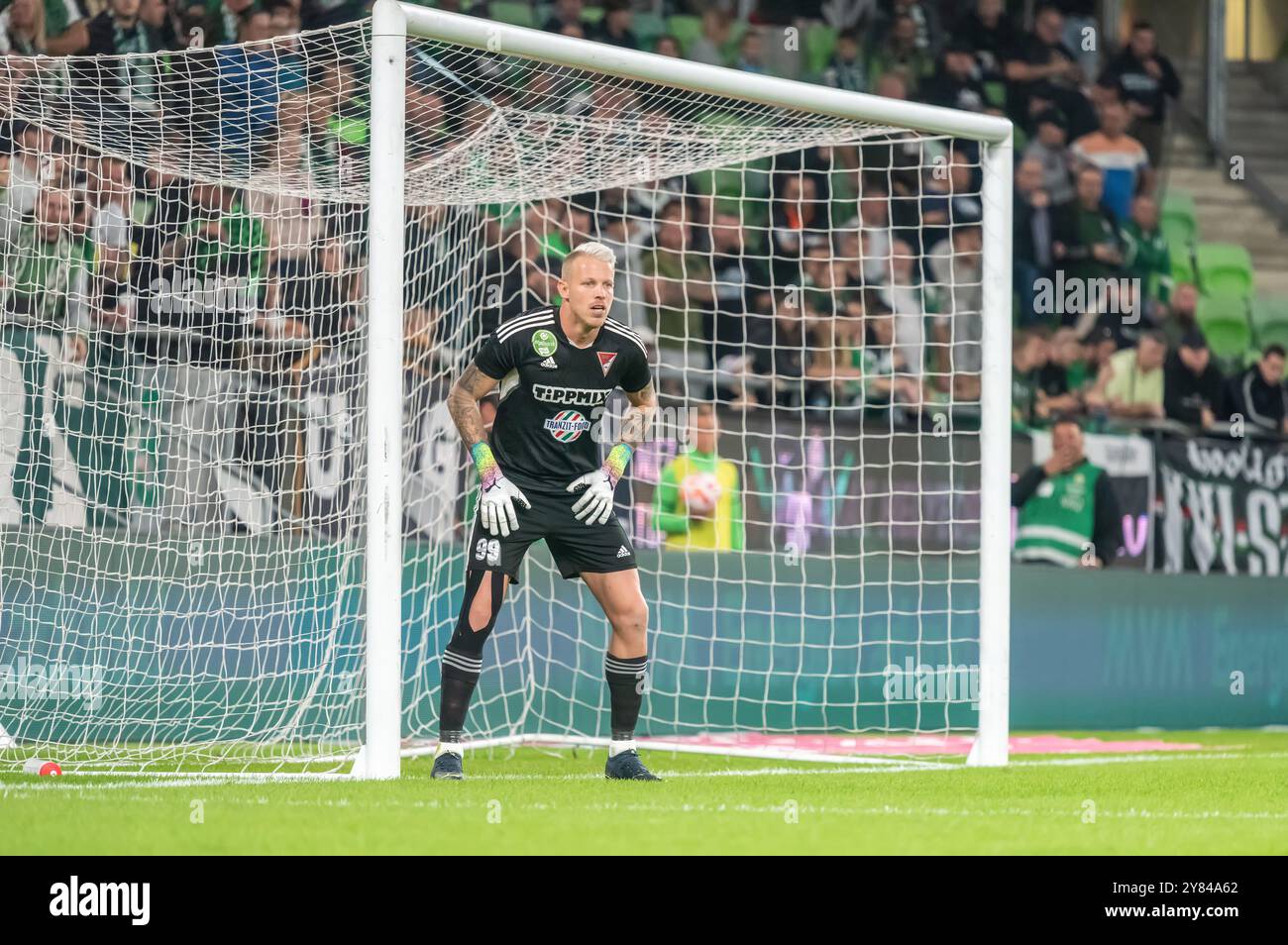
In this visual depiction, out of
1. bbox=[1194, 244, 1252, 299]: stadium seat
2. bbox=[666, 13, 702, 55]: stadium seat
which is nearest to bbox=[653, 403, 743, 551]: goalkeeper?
bbox=[666, 13, 702, 55]: stadium seat

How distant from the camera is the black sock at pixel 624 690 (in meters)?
6.74

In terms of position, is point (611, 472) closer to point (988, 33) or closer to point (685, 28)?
point (685, 28)

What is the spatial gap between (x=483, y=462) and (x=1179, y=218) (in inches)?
403

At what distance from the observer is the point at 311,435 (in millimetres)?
8641

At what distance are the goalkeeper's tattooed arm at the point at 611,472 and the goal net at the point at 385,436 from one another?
179 millimetres

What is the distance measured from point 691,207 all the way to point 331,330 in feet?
10.2

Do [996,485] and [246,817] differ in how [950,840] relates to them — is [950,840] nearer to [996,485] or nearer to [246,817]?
[246,817]

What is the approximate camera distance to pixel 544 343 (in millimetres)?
6668

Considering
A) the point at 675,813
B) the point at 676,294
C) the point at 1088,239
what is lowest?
the point at 675,813

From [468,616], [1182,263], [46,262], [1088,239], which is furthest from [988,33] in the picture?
[468,616]

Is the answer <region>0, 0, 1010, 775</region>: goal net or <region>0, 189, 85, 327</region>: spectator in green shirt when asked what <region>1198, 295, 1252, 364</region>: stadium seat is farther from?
<region>0, 189, 85, 327</region>: spectator in green shirt

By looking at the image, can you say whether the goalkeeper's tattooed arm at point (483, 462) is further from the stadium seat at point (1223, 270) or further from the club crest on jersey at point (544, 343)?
the stadium seat at point (1223, 270)

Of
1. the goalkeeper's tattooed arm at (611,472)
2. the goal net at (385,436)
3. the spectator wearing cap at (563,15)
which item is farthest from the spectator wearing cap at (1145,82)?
the goalkeeper's tattooed arm at (611,472)
